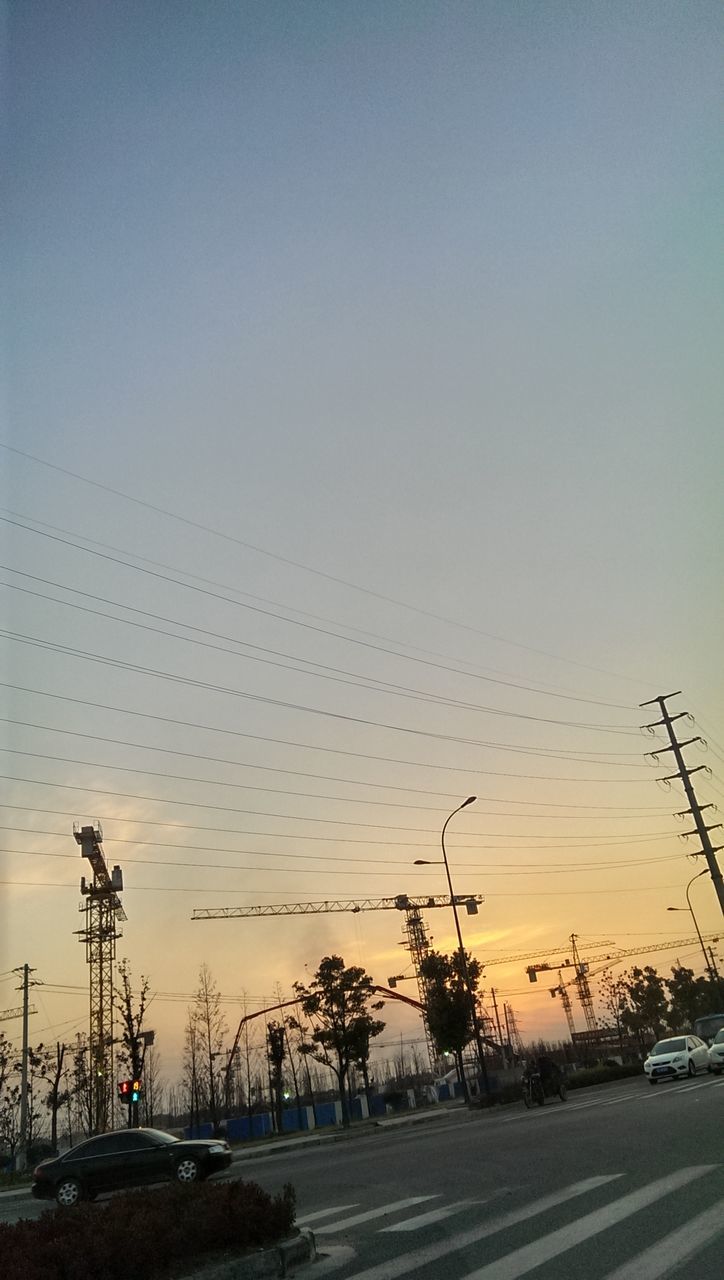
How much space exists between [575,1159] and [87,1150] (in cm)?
1192

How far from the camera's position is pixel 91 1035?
66.1 metres

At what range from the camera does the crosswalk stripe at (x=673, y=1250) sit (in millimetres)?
6840

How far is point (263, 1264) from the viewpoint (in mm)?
8445

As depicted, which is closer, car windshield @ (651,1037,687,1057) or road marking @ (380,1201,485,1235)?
road marking @ (380,1201,485,1235)

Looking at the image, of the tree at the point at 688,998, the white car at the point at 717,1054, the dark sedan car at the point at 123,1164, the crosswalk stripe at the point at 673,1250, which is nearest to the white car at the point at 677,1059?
the white car at the point at 717,1054

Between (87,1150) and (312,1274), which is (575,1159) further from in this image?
(87,1150)

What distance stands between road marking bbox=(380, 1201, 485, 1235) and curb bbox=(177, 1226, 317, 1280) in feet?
4.59

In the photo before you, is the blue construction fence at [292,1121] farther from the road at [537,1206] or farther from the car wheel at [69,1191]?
the road at [537,1206]

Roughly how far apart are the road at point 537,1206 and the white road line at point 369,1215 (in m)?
0.04

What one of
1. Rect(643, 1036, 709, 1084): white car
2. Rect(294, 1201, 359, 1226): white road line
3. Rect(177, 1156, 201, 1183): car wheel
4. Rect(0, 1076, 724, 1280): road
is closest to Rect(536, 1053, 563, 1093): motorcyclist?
Rect(643, 1036, 709, 1084): white car

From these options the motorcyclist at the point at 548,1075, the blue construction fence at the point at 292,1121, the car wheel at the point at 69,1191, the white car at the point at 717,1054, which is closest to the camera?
the car wheel at the point at 69,1191

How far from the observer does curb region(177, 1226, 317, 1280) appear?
8.17 meters

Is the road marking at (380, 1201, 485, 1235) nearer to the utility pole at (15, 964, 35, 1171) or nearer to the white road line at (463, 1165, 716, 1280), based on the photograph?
the white road line at (463, 1165, 716, 1280)

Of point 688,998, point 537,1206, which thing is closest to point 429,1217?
point 537,1206
